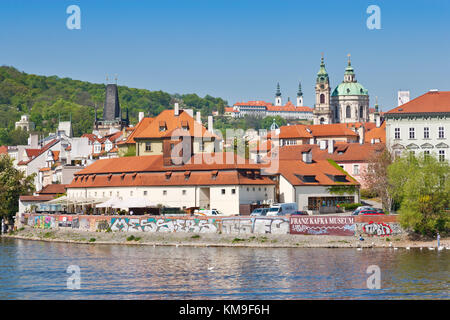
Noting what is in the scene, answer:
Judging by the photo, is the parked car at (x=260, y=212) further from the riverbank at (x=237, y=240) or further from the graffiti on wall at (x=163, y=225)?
the graffiti on wall at (x=163, y=225)

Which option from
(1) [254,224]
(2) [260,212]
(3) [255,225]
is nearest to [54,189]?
(2) [260,212]

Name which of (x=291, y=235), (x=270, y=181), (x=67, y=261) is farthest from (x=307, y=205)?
(x=67, y=261)

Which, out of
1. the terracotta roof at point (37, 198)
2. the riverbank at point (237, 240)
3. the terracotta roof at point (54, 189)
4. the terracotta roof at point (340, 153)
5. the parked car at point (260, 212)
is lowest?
the riverbank at point (237, 240)

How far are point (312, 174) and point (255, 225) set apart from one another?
19824 mm

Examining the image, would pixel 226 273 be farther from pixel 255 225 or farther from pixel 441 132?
pixel 441 132

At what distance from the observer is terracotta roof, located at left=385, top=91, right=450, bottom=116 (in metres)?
97.2

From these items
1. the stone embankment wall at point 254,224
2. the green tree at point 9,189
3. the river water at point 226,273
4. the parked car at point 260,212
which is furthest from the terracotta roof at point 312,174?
the green tree at point 9,189

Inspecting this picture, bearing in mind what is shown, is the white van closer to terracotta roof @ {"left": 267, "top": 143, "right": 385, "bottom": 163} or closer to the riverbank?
the riverbank

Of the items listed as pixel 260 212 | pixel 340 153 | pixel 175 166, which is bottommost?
pixel 260 212

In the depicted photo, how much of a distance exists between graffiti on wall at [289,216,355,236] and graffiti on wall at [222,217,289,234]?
955mm

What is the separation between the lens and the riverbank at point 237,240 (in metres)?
70.7

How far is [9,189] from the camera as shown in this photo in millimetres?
109062

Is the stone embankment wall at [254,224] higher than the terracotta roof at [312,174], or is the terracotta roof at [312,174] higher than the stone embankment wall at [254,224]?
the terracotta roof at [312,174]
